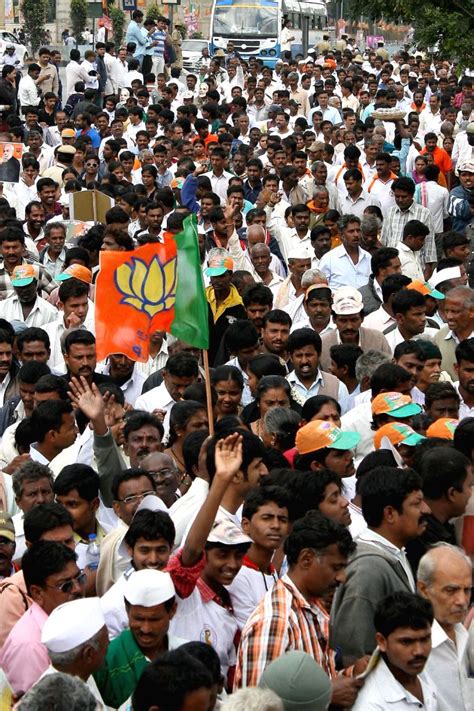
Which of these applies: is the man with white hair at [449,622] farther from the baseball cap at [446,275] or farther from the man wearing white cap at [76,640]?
the baseball cap at [446,275]

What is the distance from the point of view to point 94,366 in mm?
8742

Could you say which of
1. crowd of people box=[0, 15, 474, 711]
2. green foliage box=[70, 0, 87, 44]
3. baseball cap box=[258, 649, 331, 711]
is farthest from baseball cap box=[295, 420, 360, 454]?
green foliage box=[70, 0, 87, 44]

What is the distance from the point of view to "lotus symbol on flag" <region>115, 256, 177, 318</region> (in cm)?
823

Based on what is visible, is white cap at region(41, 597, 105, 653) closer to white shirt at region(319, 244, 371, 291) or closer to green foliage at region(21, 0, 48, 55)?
white shirt at region(319, 244, 371, 291)

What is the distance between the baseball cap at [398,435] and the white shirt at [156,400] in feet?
5.63

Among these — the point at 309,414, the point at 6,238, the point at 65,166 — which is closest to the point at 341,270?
the point at 6,238

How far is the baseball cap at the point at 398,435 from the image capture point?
6.81 metres

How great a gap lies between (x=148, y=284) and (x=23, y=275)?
7.84 ft

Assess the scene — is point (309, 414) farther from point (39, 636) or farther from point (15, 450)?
point (39, 636)

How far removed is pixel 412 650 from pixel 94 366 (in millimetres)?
4366

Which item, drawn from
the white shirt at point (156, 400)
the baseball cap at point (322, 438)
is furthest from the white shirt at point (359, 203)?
the baseball cap at point (322, 438)

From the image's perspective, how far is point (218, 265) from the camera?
10258 mm

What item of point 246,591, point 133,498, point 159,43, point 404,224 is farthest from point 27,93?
point 246,591

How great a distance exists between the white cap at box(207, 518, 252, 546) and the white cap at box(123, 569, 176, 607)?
0.37 meters
